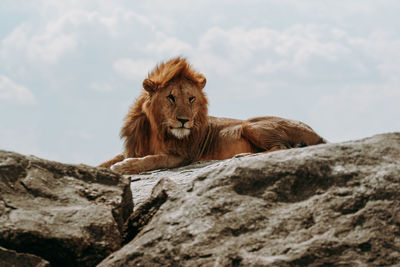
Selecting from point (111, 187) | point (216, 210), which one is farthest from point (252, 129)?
point (216, 210)

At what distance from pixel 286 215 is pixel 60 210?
1416 millimetres

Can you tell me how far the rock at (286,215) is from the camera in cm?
327

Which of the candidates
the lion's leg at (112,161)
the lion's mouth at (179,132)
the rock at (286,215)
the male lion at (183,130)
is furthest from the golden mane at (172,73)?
the rock at (286,215)

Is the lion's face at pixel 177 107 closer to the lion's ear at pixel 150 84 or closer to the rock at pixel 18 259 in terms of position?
the lion's ear at pixel 150 84

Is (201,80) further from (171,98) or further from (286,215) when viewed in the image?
(286,215)

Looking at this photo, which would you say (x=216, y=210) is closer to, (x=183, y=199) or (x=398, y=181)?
(x=183, y=199)

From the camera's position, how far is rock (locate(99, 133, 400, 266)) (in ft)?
10.7

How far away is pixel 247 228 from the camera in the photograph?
3.42 m

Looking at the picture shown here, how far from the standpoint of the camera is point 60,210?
378 cm

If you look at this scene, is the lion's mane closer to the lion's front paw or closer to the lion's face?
the lion's face

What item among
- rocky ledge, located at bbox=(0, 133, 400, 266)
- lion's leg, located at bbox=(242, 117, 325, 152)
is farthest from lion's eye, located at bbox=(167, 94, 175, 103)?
rocky ledge, located at bbox=(0, 133, 400, 266)

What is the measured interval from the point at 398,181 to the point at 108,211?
1803mm

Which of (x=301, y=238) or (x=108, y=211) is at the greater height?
(x=108, y=211)

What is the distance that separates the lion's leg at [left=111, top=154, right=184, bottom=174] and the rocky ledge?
10.8ft
